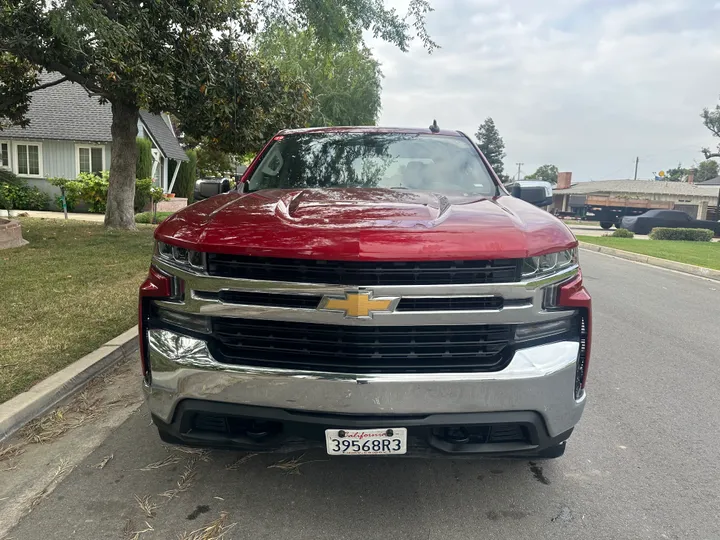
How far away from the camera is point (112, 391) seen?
4.06 m

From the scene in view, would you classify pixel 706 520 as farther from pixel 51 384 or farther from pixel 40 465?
pixel 51 384

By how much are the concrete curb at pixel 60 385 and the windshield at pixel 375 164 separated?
1892 mm

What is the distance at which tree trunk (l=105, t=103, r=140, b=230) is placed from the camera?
43.5 ft

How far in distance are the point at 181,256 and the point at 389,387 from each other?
1.06m

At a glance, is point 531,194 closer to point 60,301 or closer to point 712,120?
point 60,301

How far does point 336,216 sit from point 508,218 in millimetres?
772

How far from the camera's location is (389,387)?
219 centimetres

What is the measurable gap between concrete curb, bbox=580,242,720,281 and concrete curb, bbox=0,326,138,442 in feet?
36.4

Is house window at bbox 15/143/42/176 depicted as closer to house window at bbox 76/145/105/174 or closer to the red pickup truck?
house window at bbox 76/145/105/174

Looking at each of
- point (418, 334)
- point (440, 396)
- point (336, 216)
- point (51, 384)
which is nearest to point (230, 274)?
point (336, 216)

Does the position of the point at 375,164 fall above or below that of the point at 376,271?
above

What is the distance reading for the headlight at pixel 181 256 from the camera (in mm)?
2360

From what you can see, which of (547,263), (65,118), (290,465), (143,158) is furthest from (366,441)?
(65,118)

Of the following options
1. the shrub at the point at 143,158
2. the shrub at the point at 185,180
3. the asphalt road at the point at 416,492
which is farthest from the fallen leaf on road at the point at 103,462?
the shrub at the point at 185,180
